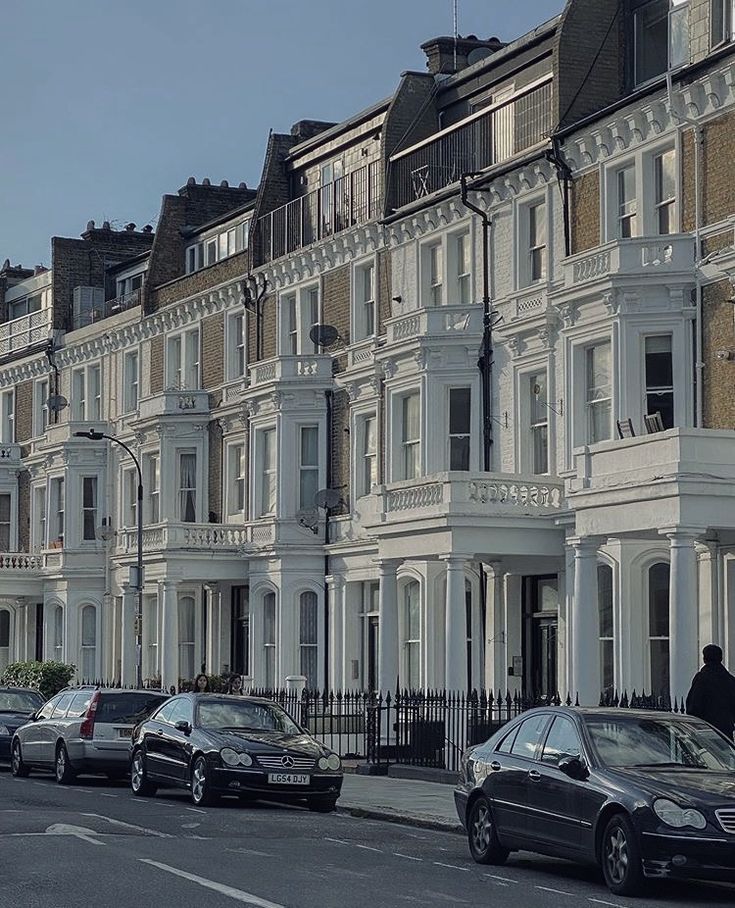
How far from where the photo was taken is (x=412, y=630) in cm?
3666

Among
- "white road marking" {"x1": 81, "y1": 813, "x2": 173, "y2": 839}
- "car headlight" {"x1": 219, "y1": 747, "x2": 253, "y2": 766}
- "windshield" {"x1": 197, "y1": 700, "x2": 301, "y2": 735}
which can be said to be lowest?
"white road marking" {"x1": 81, "y1": 813, "x2": 173, "y2": 839}

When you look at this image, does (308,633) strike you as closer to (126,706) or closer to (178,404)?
(178,404)

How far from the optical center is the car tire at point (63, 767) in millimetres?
27578

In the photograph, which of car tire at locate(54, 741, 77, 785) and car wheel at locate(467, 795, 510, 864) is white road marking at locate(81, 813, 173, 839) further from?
car tire at locate(54, 741, 77, 785)

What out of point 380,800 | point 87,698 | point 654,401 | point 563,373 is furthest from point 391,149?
point 380,800

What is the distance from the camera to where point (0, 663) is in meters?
57.1

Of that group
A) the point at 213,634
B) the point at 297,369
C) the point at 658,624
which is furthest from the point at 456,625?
the point at 213,634

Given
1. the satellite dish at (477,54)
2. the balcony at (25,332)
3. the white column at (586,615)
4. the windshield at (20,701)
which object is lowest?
the windshield at (20,701)

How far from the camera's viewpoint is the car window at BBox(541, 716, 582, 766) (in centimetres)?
1554

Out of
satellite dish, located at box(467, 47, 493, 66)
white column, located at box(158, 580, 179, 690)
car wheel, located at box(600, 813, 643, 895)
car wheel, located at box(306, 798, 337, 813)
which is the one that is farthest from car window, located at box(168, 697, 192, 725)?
satellite dish, located at box(467, 47, 493, 66)

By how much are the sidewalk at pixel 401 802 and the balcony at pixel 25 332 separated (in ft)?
97.7

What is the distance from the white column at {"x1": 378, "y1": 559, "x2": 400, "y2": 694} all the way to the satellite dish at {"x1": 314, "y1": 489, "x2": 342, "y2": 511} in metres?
6.87

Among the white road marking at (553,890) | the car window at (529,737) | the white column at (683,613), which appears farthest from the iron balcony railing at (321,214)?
the white road marking at (553,890)

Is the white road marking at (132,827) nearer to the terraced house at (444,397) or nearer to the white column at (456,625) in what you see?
the terraced house at (444,397)
